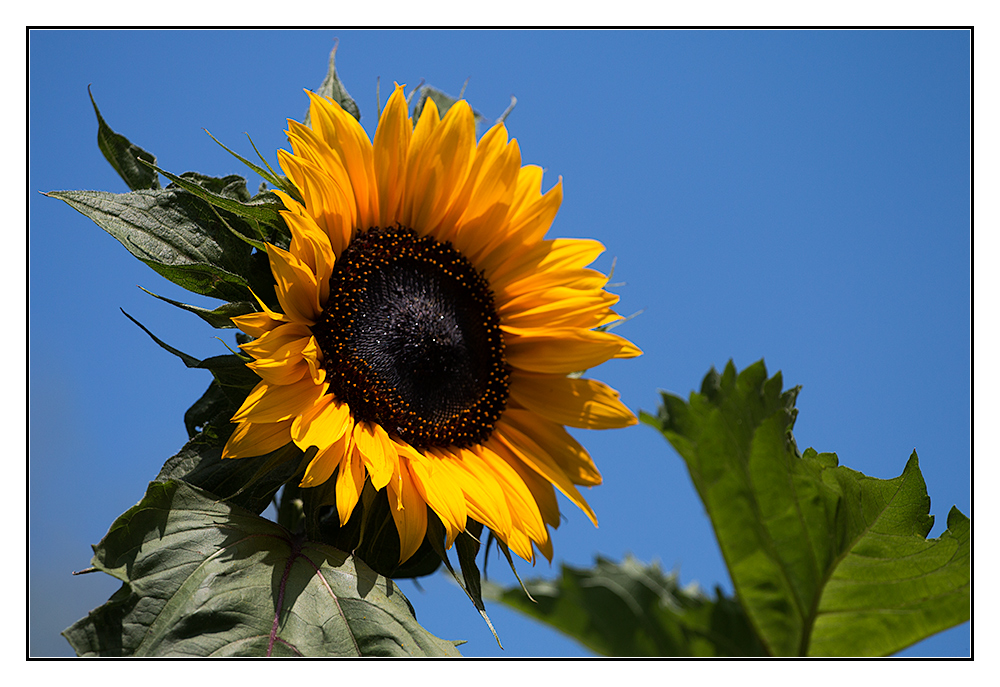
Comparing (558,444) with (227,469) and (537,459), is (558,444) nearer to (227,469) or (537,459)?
(537,459)

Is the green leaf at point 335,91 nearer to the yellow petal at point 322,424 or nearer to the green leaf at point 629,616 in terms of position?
the yellow petal at point 322,424

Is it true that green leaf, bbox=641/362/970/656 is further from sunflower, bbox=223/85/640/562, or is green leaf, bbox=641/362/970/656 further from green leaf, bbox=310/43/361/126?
green leaf, bbox=310/43/361/126

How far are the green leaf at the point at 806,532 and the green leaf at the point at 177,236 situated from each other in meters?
0.83

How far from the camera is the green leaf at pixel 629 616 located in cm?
162

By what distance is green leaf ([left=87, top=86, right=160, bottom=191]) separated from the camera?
47.2 inches

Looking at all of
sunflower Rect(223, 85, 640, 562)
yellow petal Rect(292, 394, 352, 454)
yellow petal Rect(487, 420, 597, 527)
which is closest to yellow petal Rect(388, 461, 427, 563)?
sunflower Rect(223, 85, 640, 562)

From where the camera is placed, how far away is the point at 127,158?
3.95ft

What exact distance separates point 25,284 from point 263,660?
0.81 meters

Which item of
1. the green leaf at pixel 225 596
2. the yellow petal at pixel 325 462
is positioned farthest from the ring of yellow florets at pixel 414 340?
the green leaf at pixel 225 596

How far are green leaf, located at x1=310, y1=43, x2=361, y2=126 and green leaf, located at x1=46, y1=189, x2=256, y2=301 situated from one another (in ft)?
1.21

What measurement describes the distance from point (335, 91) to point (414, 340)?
52 cm

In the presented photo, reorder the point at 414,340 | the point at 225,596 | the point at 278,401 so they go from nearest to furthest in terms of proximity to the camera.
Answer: the point at 225,596, the point at 278,401, the point at 414,340

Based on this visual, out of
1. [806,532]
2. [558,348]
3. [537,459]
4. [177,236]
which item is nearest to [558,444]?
[537,459]

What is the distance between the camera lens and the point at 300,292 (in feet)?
3.68
